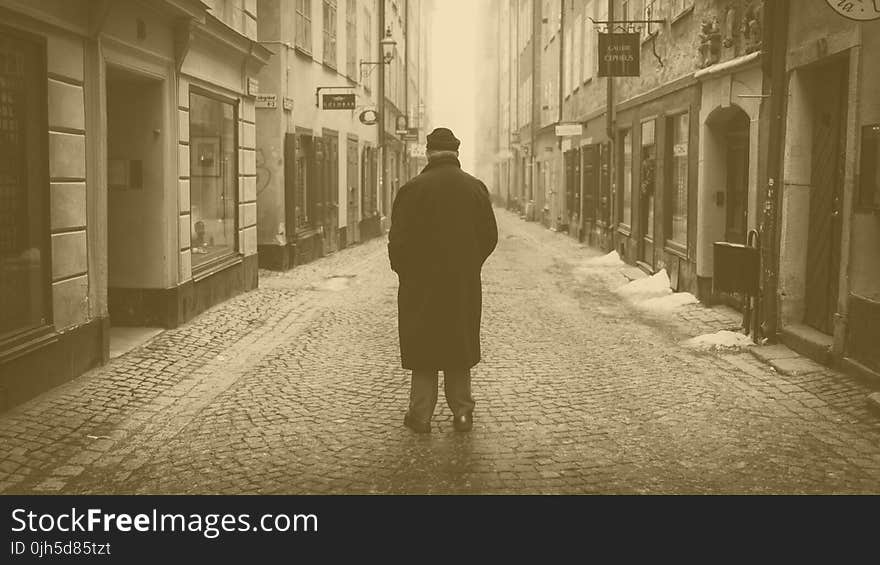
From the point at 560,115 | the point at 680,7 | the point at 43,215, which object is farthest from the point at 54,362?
the point at 560,115

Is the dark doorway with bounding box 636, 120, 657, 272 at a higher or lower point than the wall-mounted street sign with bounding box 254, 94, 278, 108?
lower

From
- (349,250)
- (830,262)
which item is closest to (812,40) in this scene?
(830,262)

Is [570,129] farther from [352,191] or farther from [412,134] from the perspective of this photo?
[412,134]

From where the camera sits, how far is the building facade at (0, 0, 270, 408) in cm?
775

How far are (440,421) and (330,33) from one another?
17.4 meters

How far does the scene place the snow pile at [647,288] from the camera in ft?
48.4

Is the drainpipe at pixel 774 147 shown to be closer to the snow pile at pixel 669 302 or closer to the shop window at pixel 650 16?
the snow pile at pixel 669 302

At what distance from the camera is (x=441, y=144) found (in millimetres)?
6613

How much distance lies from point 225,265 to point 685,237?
6.62m

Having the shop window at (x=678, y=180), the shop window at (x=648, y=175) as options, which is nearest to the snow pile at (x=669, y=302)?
the shop window at (x=678, y=180)

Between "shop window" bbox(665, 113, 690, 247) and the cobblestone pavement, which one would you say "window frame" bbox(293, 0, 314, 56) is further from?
the cobblestone pavement

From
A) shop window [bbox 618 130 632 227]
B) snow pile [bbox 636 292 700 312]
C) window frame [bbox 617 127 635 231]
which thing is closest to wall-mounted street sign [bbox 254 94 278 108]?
snow pile [bbox 636 292 700 312]

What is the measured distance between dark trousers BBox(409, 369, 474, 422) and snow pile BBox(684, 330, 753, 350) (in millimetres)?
4270

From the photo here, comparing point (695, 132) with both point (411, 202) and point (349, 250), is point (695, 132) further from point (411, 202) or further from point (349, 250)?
point (349, 250)
